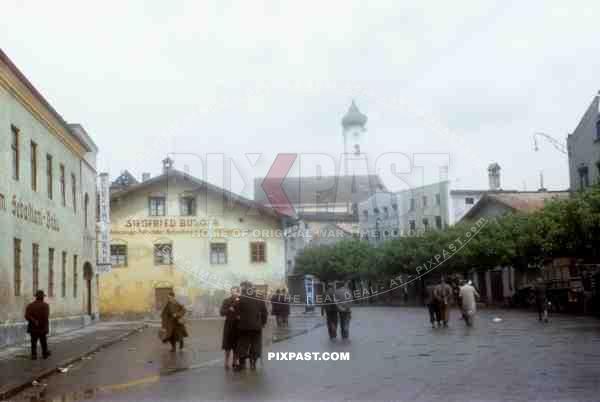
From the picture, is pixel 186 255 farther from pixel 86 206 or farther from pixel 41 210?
pixel 41 210

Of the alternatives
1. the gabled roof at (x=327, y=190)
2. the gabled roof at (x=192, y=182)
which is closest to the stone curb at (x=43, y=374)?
the gabled roof at (x=192, y=182)

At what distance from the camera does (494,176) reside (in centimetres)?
7744

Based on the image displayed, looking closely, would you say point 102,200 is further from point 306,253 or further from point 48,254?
point 306,253

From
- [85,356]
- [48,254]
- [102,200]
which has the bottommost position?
[85,356]

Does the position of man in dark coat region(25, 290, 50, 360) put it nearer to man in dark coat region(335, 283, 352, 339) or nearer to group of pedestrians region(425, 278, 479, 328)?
man in dark coat region(335, 283, 352, 339)

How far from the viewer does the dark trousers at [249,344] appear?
49.3 feet

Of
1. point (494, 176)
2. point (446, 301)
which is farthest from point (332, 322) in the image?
point (494, 176)

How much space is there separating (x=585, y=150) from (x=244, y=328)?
35.5 metres

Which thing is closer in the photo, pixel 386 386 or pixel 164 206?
pixel 386 386

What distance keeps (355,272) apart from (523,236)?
26.8m

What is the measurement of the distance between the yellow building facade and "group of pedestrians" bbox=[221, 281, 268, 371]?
100ft

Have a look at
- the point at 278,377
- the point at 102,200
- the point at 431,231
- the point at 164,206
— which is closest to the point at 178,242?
the point at 164,206

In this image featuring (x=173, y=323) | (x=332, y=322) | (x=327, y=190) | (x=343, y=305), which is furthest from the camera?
(x=327, y=190)

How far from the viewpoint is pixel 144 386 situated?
41.7ft
